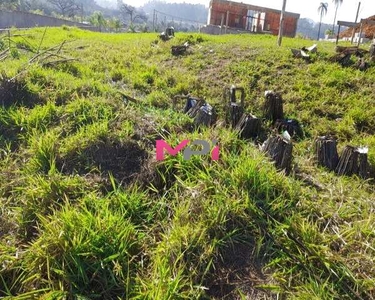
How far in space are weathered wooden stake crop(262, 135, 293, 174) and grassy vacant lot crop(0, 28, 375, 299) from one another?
13cm

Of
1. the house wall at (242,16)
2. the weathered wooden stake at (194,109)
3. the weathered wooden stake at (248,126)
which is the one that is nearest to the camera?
the weathered wooden stake at (248,126)

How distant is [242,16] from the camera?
2362 centimetres

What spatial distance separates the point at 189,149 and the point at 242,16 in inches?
946

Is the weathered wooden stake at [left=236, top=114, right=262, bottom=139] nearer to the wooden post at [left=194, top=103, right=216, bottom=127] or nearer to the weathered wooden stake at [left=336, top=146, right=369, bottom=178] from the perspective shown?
the wooden post at [left=194, top=103, right=216, bottom=127]

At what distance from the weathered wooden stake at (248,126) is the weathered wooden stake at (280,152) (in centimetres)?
49

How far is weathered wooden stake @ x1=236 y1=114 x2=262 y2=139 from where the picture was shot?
311 cm

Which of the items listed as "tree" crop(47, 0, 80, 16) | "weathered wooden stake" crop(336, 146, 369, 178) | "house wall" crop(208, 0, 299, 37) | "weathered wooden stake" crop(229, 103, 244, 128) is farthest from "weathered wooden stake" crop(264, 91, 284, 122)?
"tree" crop(47, 0, 80, 16)

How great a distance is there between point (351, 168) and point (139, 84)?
3.62 metres

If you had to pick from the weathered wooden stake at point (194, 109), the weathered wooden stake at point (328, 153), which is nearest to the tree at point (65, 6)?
the weathered wooden stake at point (194, 109)

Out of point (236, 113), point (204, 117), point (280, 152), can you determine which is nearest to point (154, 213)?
point (280, 152)

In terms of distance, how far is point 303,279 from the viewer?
1.72 metres

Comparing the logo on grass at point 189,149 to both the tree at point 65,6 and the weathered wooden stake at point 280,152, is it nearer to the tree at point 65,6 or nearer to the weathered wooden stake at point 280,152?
Answer: the weathered wooden stake at point 280,152

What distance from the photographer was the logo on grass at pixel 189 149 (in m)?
2.48

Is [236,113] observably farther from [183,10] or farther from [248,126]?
[183,10]
